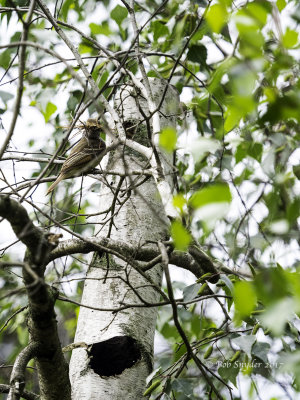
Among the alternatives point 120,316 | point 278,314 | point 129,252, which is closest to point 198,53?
point 129,252

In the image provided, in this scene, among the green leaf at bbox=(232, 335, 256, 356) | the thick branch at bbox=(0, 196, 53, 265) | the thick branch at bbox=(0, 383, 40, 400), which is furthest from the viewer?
the thick branch at bbox=(0, 383, 40, 400)

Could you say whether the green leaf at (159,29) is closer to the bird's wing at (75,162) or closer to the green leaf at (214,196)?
the bird's wing at (75,162)

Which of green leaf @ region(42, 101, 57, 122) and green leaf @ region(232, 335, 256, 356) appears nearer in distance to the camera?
green leaf @ region(232, 335, 256, 356)

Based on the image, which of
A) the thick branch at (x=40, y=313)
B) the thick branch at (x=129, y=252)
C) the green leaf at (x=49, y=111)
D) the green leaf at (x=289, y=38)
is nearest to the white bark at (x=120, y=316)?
the thick branch at (x=129, y=252)

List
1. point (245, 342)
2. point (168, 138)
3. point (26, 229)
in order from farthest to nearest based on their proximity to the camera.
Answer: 1. point (245, 342)
2. point (26, 229)
3. point (168, 138)

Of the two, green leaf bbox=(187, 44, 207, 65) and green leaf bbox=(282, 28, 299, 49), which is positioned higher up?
green leaf bbox=(187, 44, 207, 65)

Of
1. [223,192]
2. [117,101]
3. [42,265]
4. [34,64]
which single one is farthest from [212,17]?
[34,64]

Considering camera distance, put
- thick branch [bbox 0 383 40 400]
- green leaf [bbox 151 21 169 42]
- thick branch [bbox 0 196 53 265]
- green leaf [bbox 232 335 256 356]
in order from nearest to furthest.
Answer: thick branch [bbox 0 196 53 265] < green leaf [bbox 232 335 256 356] < thick branch [bbox 0 383 40 400] < green leaf [bbox 151 21 169 42]

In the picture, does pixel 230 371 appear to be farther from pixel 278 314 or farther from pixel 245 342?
pixel 278 314

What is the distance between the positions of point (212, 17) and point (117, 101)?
214cm

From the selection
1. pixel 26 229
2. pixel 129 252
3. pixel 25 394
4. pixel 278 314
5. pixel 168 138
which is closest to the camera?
pixel 278 314

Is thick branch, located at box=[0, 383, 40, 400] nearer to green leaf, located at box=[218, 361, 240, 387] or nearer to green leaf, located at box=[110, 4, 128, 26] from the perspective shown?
green leaf, located at box=[218, 361, 240, 387]

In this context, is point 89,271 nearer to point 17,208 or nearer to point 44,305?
point 44,305

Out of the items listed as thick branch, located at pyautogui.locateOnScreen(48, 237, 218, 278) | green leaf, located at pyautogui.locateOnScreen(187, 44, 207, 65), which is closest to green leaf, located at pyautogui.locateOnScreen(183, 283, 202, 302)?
thick branch, located at pyautogui.locateOnScreen(48, 237, 218, 278)
